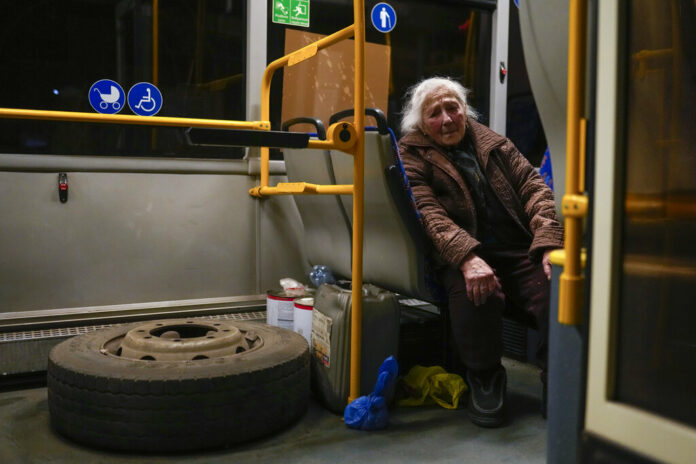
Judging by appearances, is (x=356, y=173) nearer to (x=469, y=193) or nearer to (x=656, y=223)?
(x=469, y=193)

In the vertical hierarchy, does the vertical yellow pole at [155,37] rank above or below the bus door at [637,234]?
above

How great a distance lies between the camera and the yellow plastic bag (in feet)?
7.72

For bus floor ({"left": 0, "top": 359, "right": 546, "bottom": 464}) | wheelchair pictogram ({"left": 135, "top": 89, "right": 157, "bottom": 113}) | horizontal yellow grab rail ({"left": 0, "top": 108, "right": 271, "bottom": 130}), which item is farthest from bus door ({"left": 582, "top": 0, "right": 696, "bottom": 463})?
wheelchair pictogram ({"left": 135, "top": 89, "right": 157, "bottom": 113})

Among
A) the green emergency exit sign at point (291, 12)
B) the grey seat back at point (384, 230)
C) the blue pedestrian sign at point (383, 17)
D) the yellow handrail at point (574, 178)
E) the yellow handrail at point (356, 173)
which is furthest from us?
the blue pedestrian sign at point (383, 17)

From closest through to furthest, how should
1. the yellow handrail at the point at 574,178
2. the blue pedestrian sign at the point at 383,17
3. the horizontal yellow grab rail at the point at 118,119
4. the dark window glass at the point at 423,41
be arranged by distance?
the yellow handrail at the point at 574,178
the horizontal yellow grab rail at the point at 118,119
the dark window glass at the point at 423,41
the blue pedestrian sign at the point at 383,17

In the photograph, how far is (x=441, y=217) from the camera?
2.30m

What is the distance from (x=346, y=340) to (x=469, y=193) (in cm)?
77

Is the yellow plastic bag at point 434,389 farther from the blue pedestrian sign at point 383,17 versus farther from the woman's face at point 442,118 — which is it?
the blue pedestrian sign at point 383,17

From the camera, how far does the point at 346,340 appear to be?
7.23ft

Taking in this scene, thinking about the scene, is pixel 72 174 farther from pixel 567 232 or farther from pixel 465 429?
pixel 567 232

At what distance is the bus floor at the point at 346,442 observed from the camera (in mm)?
1875

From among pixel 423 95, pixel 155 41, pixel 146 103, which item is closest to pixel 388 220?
pixel 423 95

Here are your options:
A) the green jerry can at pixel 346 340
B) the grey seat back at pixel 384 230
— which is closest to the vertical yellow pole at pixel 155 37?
the grey seat back at pixel 384 230

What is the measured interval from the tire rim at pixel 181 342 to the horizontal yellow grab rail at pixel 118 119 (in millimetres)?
823
